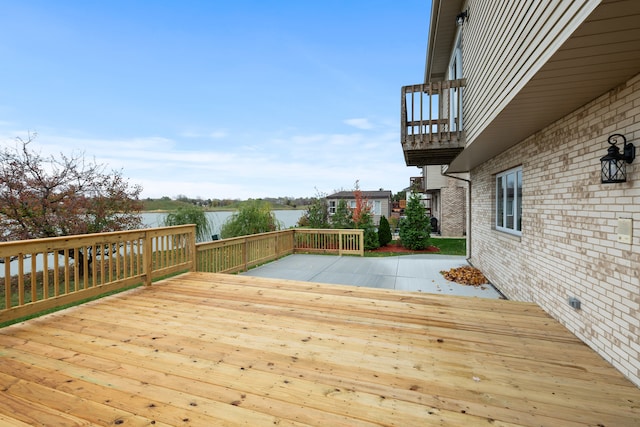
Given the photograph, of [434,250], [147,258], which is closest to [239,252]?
[147,258]

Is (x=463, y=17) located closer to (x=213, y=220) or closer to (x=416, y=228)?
(x=416, y=228)

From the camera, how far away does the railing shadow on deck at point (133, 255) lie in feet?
10.0

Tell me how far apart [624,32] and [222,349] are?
340 cm

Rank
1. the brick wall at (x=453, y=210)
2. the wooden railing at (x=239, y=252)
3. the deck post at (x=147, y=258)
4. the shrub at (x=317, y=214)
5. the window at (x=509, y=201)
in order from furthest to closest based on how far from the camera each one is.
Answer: the brick wall at (x=453, y=210)
the shrub at (x=317, y=214)
the wooden railing at (x=239, y=252)
the window at (x=509, y=201)
the deck post at (x=147, y=258)

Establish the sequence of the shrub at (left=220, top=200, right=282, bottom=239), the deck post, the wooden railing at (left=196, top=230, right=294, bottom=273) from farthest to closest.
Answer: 1. the shrub at (left=220, top=200, right=282, bottom=239)
2. the wooden railing at (left=196, top=230, right=294, bottom=273)
3. the deck post

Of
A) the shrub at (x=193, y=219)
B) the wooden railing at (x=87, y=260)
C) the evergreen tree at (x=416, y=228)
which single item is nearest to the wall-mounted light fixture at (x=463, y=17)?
the wooden railing at (x=87, y=260)

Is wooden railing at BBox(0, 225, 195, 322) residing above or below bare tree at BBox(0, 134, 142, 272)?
below

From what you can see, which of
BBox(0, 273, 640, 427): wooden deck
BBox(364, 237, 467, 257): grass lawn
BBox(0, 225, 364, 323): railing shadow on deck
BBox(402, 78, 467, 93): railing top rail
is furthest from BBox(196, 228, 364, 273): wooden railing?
BBox(402, 78, 467, 93): railing top rail

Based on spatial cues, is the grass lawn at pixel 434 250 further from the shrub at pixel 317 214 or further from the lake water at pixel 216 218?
the lake water at pixel 216 218

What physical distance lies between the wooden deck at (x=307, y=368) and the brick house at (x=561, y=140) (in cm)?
45

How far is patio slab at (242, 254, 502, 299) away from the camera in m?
5.61

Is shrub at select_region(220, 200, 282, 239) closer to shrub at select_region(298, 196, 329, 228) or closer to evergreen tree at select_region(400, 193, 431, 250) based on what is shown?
shrub at select_region(298, 196, 329, 228)

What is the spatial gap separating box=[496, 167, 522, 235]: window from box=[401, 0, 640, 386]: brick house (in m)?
0.03

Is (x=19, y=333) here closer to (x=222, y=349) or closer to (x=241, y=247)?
(x=222, y=349)
